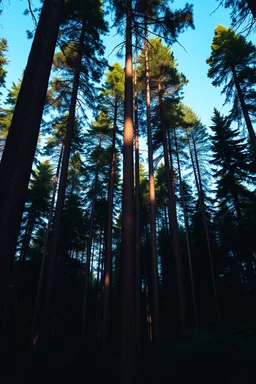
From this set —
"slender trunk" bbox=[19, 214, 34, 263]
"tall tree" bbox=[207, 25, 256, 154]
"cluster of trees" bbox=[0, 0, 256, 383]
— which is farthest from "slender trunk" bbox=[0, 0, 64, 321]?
"slender trunk" bbox=[19, 214, 34, 263]

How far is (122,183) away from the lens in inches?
295

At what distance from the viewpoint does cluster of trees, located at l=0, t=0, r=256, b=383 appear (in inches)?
129

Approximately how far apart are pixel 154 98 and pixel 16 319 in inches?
858

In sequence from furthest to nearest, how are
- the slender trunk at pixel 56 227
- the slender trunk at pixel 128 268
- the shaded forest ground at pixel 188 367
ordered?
1. the slender trunk at pixel 56 227
2. the shaded forest ground at pixel 188 367
3. the slender trunk at pixel 128 268

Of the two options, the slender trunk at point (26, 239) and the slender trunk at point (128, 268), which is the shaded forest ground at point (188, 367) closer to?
the slender trunk at point (128, 268)

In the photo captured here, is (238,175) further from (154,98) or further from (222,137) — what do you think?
(154,98)

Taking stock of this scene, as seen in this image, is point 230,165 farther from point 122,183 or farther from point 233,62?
point 122,183

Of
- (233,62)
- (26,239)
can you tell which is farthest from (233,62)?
(26,239)

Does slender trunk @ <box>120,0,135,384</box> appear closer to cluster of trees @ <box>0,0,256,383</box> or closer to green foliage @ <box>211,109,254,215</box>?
cluster of trees @ <box>0,0,256,383</box>

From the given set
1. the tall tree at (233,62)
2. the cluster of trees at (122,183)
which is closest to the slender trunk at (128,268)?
the cluster of trees at (122,183)

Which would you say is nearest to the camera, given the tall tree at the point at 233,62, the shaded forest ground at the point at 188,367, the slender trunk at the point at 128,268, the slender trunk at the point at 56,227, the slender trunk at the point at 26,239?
the slender trunk at the point at 128,268

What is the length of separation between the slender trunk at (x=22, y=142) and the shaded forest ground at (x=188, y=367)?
16.6ft

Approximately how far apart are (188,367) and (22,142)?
21.8 ft

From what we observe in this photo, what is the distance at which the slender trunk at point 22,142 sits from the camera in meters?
2.14
